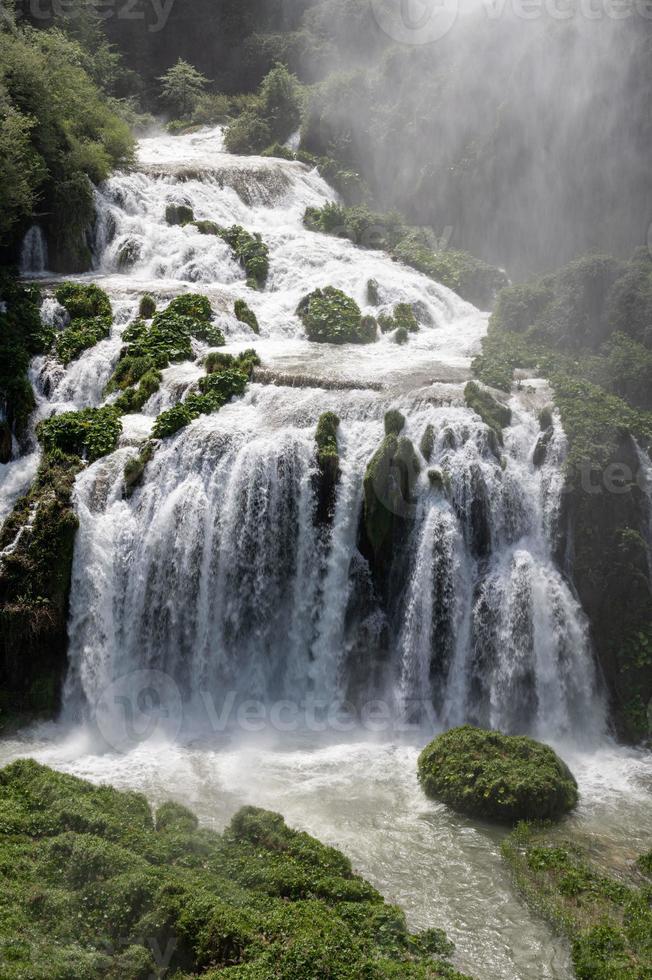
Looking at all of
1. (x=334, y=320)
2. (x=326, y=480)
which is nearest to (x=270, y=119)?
(x=334, y=320)

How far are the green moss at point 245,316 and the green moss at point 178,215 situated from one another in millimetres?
6695

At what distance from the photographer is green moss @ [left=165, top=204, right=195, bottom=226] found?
28781mm

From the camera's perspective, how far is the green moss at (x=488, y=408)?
17.5 metres

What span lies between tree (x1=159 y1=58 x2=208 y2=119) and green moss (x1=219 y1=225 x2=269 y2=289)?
2115 centimetres

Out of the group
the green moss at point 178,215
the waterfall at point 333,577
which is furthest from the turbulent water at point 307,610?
the green moss at point 178,215

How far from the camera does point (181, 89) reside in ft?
149

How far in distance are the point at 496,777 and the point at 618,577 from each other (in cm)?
524

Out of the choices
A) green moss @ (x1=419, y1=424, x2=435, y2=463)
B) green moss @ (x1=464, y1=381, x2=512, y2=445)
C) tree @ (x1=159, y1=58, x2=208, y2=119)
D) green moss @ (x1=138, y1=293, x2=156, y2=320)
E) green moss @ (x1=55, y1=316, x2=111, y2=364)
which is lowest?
green moss @ (x1=419, y1=424, x2=435, y2=463)

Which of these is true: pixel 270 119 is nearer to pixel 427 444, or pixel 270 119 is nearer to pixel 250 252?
pixel 250 252

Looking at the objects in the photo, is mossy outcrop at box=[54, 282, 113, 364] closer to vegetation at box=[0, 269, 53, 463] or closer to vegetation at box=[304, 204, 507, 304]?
vegetation at box=[0, 269, 53, 463]

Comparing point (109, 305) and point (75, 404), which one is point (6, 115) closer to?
point (109, 305)

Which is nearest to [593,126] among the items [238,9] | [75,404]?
[75,404]

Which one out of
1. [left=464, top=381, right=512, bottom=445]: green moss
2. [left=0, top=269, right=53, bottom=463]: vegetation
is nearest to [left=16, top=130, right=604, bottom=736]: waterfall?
[left=464, top=381, right=512, bottom=445]: green moss

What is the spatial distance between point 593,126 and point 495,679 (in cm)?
2170
